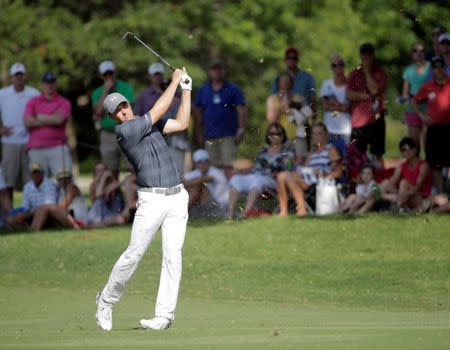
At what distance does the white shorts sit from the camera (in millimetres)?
20547

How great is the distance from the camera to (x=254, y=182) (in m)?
20.6

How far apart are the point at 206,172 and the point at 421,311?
6.69 meters

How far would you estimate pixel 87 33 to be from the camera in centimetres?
4162

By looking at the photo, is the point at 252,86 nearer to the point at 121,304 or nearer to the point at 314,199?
the point at 314,199

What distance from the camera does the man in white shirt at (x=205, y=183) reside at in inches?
813

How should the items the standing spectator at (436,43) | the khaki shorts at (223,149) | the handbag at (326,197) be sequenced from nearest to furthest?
the handbag at (326,197) < the standing spectator at (436,43) < the khaki shorts at (223,149)

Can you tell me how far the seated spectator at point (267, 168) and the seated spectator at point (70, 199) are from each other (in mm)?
2665

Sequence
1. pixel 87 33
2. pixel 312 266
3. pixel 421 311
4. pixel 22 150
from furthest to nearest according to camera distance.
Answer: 1. pixel 87 33
2. pixel 22 150
3. pixel 312 266
4. pixel 421 311

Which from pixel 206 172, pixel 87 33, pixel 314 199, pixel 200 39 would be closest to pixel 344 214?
pixel 314 199

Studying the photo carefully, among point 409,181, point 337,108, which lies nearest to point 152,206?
point 409,181

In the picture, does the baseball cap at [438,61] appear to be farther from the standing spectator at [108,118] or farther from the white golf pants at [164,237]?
the white golf pants at [164,237]

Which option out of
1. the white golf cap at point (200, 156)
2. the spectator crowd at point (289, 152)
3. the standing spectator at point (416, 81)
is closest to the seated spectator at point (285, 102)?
the spectator crowd at point (289, 152)

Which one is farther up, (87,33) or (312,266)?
(87,33)

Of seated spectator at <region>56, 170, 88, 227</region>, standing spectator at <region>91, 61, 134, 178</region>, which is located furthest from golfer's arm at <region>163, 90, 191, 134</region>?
standing spectator at <region>91, 61, 134, 178</region>
